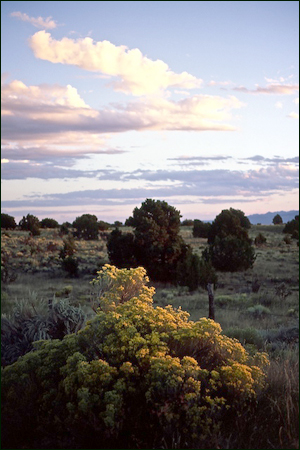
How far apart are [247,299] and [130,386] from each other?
1852cm

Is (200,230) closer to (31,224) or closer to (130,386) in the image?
(31,224)

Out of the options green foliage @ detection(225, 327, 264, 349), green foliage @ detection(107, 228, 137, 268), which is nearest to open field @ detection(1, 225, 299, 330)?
green foliage @ detection(107, 228, 137, 268)

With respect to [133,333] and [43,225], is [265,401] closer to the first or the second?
[133,333]

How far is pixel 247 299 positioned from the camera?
23.1 metres

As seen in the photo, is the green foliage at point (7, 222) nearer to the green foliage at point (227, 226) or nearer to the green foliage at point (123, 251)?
the green foliage at point (227, 226)

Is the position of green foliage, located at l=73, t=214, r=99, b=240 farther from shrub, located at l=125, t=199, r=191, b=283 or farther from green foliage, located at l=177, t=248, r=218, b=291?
green foliage, located at l=177, t=248, r=218, b=291

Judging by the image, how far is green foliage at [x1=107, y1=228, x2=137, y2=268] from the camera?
104 feet

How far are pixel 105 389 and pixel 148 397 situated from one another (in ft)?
1.94

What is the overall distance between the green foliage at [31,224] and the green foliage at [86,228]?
17.7ft

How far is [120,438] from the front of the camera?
5.34 m

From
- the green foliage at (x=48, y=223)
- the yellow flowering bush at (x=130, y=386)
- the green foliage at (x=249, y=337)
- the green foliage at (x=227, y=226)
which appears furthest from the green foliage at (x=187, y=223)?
the yellow flowering bush at (x=130, y=386)

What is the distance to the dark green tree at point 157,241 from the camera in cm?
3120

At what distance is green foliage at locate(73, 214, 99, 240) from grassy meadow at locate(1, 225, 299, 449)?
4.69 feet

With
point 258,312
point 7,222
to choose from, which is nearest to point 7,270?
point 258,312
